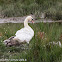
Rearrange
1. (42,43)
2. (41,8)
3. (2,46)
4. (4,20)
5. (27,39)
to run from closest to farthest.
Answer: (42,43), (2,46), (27,39), (4,20), (41,8)

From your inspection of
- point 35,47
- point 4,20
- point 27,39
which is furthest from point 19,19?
point 35,47

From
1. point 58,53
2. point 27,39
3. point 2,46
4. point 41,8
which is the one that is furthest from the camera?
point 41,8

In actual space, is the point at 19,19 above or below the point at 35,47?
below

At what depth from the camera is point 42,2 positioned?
41.2ft

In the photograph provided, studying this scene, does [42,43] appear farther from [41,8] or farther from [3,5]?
[3,5]

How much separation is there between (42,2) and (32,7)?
819 millimetres

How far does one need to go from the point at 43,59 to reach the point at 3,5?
8.41m

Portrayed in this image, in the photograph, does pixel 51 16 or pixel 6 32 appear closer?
pixel 6 32

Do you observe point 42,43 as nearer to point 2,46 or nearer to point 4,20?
point 2,46

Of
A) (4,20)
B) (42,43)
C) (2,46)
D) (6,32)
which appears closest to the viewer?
(42,43)

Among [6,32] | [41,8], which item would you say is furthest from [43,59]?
[41,8]

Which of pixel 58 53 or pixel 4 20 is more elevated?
pixel 58 53

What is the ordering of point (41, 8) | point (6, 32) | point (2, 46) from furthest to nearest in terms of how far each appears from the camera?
point (41, 8), point (6, 32), point (2, 46)

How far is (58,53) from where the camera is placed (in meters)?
4.57
